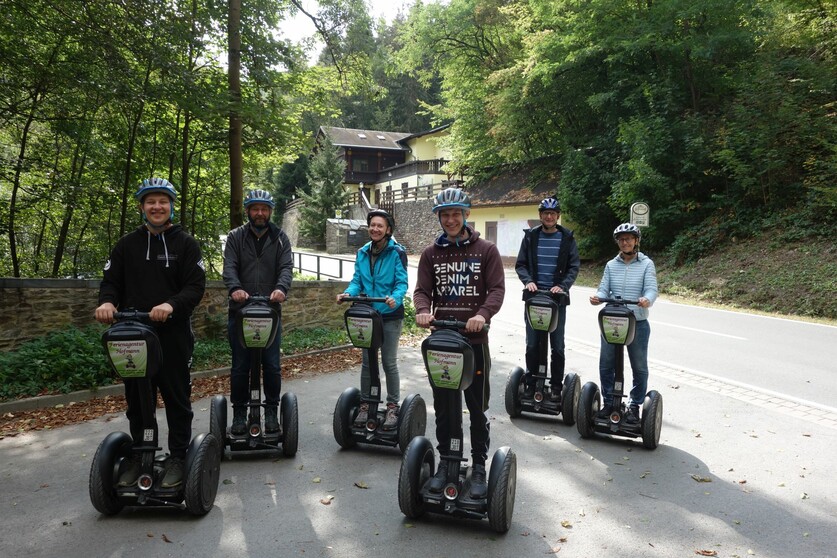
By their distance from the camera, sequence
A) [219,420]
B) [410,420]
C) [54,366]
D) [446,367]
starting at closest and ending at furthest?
[446,367]
[219,420]
[410,420]
[54,366]

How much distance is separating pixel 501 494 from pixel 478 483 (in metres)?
0.23

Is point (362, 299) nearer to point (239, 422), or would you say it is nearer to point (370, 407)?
point (370, 407)

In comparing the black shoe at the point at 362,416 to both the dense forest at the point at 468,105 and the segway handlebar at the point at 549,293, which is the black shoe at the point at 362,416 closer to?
the segway handlebar at the point at 549,293

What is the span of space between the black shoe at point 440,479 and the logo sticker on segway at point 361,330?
1509 millimetres

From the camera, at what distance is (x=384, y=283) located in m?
5.61

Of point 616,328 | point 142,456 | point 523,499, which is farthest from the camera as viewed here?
point 616,328

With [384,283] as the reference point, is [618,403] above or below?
below

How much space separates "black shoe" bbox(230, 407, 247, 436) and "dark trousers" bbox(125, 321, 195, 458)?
907 millimetres

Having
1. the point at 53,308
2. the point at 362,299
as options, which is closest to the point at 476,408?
the point at 362,299

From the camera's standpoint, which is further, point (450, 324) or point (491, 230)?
point (491, 230)

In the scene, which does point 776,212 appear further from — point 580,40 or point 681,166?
point 580,40

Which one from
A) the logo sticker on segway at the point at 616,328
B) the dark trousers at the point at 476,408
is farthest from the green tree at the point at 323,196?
the dark trousers at the point at 476,408

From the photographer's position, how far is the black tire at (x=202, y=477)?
389 cm

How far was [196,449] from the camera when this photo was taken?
4000 mm
